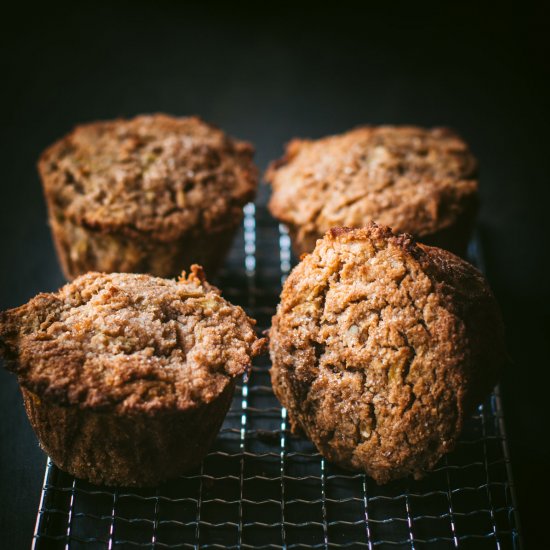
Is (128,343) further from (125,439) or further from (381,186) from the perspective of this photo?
(381,186)

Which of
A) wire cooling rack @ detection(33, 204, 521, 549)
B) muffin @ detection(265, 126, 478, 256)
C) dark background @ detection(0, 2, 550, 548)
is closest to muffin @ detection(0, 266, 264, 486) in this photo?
wire cooling rack @ detection(33, 204, 521, 549)

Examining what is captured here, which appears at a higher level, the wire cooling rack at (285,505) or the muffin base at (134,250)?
the muffin base at (134,250)

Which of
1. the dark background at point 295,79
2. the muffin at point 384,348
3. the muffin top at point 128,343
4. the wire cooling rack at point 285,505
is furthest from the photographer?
the dark background at point 295,79

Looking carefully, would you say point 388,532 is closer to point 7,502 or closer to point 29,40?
point 7,502

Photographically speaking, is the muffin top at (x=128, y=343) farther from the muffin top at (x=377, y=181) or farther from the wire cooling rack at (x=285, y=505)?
the muffin top at (x=377, y=181)

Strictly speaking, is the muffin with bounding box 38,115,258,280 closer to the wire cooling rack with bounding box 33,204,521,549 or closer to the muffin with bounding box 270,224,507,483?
the muffin with bounding box 270,224,507,483

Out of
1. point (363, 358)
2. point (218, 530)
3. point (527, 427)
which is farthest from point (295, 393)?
point (527, 427)

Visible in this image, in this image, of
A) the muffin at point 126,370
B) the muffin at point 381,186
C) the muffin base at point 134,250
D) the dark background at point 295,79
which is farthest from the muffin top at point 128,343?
the dark background at point 295,79
